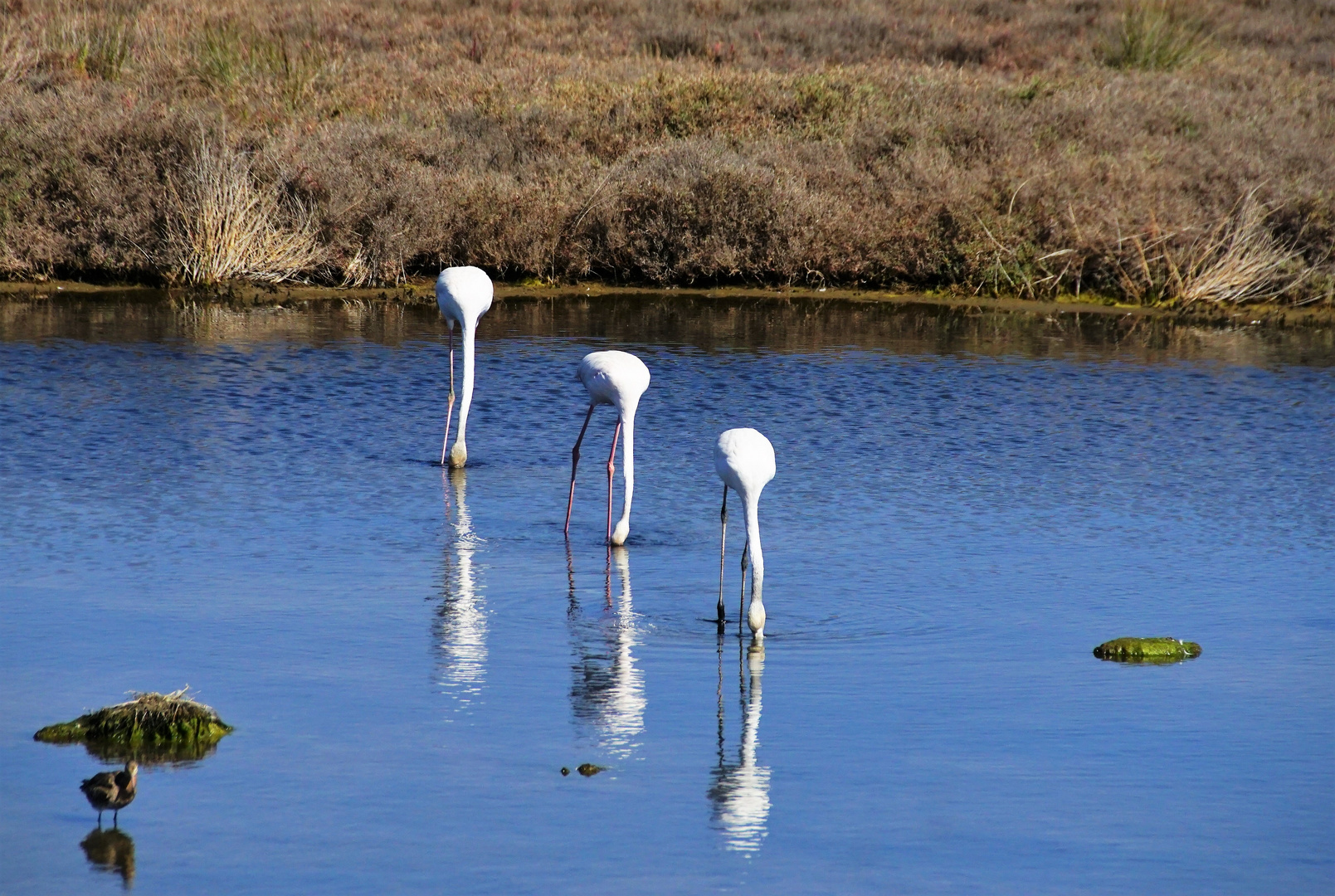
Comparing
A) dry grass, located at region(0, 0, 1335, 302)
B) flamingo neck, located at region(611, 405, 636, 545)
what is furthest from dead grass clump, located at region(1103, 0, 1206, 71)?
flamingo neck, located at region(611, 405, 636, 545)

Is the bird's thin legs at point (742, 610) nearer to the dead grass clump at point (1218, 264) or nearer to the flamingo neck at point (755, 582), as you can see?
the flamingo neck at point (755, 582)

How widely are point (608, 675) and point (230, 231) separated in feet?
37.8

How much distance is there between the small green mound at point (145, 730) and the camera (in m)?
5.46

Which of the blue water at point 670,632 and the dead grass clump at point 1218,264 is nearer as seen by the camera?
the blue water at point 670,632

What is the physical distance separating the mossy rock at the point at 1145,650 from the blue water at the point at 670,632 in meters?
0.08

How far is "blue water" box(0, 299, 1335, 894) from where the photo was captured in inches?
193

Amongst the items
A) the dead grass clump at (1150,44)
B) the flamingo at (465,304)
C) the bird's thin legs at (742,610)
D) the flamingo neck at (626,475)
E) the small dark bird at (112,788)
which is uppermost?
the dead grass clump at (1150,44)

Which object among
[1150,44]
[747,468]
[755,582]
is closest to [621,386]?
[747,468]

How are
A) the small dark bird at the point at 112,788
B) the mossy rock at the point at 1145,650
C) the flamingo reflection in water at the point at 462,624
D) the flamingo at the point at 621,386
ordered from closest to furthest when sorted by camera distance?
1. the small dark bird at the point at 112,788
2. the flamingo reflection in water at the point at 462,624
3. the mossy rock at the point at 1145,650
4. the flamingo at the point at 621,386

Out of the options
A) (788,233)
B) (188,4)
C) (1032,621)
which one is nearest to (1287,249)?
(788,233)

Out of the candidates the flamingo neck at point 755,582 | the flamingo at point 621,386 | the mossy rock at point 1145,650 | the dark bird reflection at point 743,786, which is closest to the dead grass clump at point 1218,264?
the flamingo at point 621,386

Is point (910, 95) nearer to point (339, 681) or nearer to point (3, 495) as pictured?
point (3, 495)

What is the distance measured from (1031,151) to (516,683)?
1446 centimetres

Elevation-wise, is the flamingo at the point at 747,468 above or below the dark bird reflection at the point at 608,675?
above
